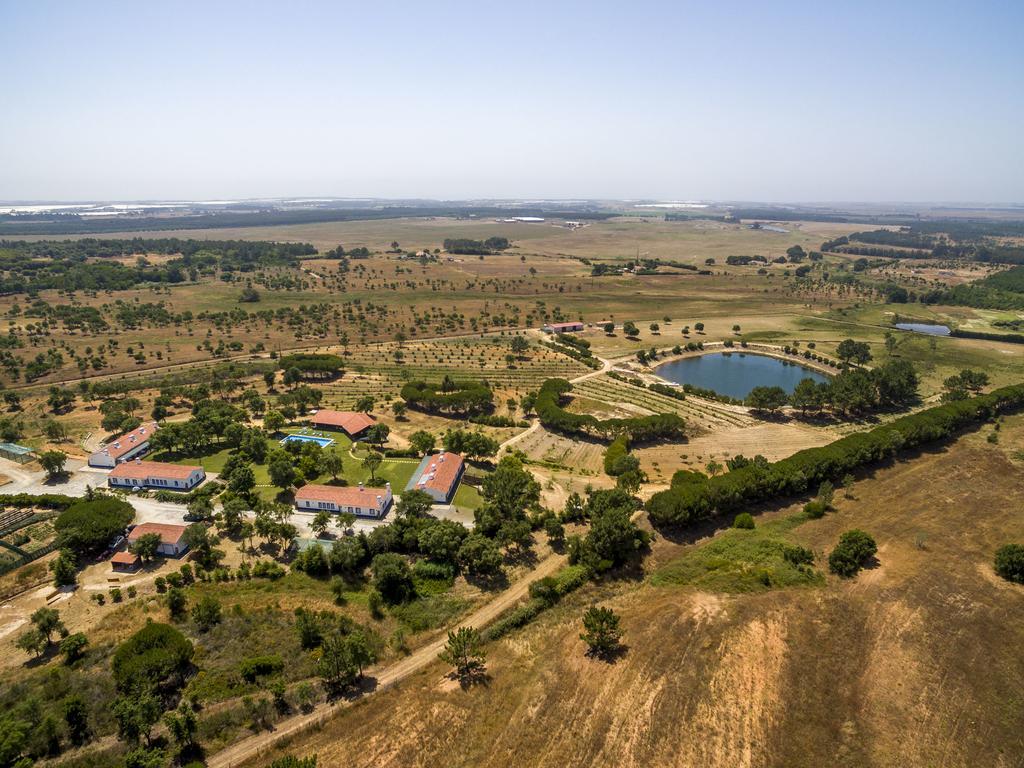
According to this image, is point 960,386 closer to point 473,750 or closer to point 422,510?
point 422,510

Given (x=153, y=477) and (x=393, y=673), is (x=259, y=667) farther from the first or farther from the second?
(x=153, y=477)

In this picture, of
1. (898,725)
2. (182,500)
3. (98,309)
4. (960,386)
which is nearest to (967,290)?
(960,386)

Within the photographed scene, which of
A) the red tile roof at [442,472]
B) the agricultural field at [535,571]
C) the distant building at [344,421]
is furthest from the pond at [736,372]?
the distant building at [344,421]

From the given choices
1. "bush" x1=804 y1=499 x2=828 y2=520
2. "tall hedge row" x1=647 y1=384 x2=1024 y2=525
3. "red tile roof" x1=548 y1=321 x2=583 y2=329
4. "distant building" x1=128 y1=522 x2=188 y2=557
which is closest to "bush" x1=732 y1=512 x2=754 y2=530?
"tall hedge row" x1=647 y1=384 x2=1024 y2=525

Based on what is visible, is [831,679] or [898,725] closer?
[898,725]

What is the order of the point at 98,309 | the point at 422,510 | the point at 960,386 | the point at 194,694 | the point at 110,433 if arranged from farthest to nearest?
the point at 98,309 < the point at 960,386 < the point at 110,433 < the point at 422,510 < the point at 194,694

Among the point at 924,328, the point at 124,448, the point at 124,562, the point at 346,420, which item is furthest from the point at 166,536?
the point at 924,328

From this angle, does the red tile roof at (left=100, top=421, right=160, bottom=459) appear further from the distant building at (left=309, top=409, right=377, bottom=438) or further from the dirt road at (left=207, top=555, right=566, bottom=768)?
the dirt road at (left=207, top=555, right=566, bottom=768)
